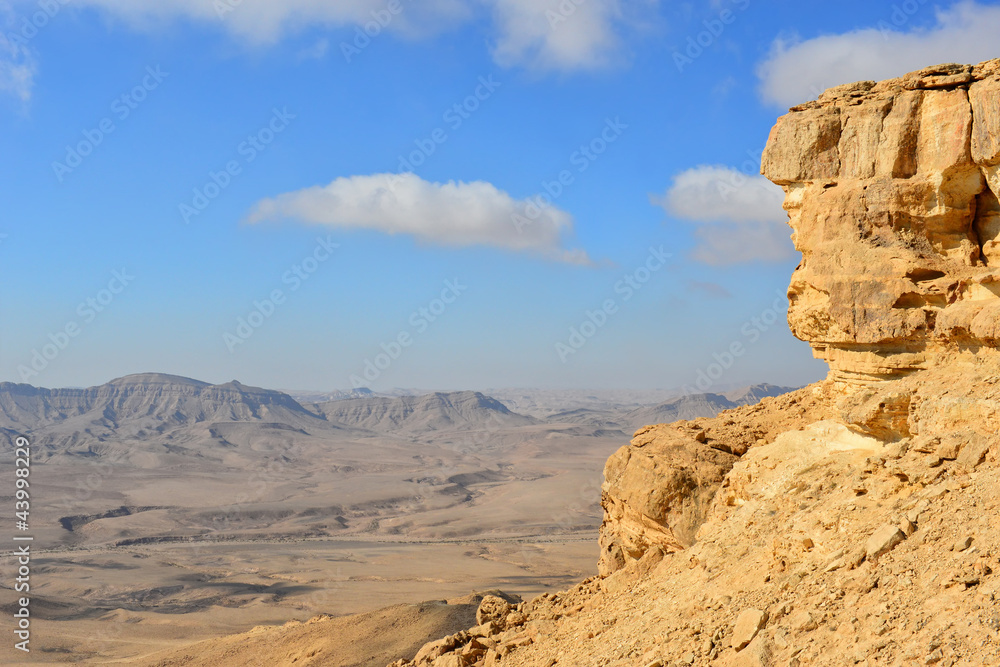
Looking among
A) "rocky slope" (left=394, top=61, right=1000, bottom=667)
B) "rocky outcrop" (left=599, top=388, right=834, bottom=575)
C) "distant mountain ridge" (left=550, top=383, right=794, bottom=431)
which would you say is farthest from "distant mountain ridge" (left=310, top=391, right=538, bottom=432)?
"rocky slope" (left=394, top=61, right=1000, bottom=667)

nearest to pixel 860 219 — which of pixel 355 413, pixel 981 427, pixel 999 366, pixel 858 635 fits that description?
Answer: pixel 999 366

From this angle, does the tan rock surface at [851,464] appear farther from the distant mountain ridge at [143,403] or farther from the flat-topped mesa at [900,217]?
the distant mountain ridge at [143,403]

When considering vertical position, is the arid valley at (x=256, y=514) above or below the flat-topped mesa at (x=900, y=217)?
below

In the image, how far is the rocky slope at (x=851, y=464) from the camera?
7023 mm

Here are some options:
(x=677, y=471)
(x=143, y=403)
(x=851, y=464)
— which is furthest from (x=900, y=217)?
(x=143, y=403)

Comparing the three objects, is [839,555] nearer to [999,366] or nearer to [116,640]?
[999,366]

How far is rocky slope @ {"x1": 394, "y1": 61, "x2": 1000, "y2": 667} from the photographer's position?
23.0ft

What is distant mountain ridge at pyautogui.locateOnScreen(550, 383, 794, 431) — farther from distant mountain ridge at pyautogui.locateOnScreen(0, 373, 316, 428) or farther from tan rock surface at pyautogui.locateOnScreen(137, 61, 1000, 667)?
tan rock surface at pyautogui.locateOnScreen(137, 61, 1000, 667)

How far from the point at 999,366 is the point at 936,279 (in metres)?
1.52

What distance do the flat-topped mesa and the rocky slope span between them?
1.0 inches

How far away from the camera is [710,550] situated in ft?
34.4

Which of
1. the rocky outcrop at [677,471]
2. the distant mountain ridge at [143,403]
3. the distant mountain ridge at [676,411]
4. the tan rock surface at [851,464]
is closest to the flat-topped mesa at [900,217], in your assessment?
the tan rock surface at [851,464]

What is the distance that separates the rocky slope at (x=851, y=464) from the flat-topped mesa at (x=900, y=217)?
0.08 feet

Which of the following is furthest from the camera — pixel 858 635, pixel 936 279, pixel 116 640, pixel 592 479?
pixel 592 479
